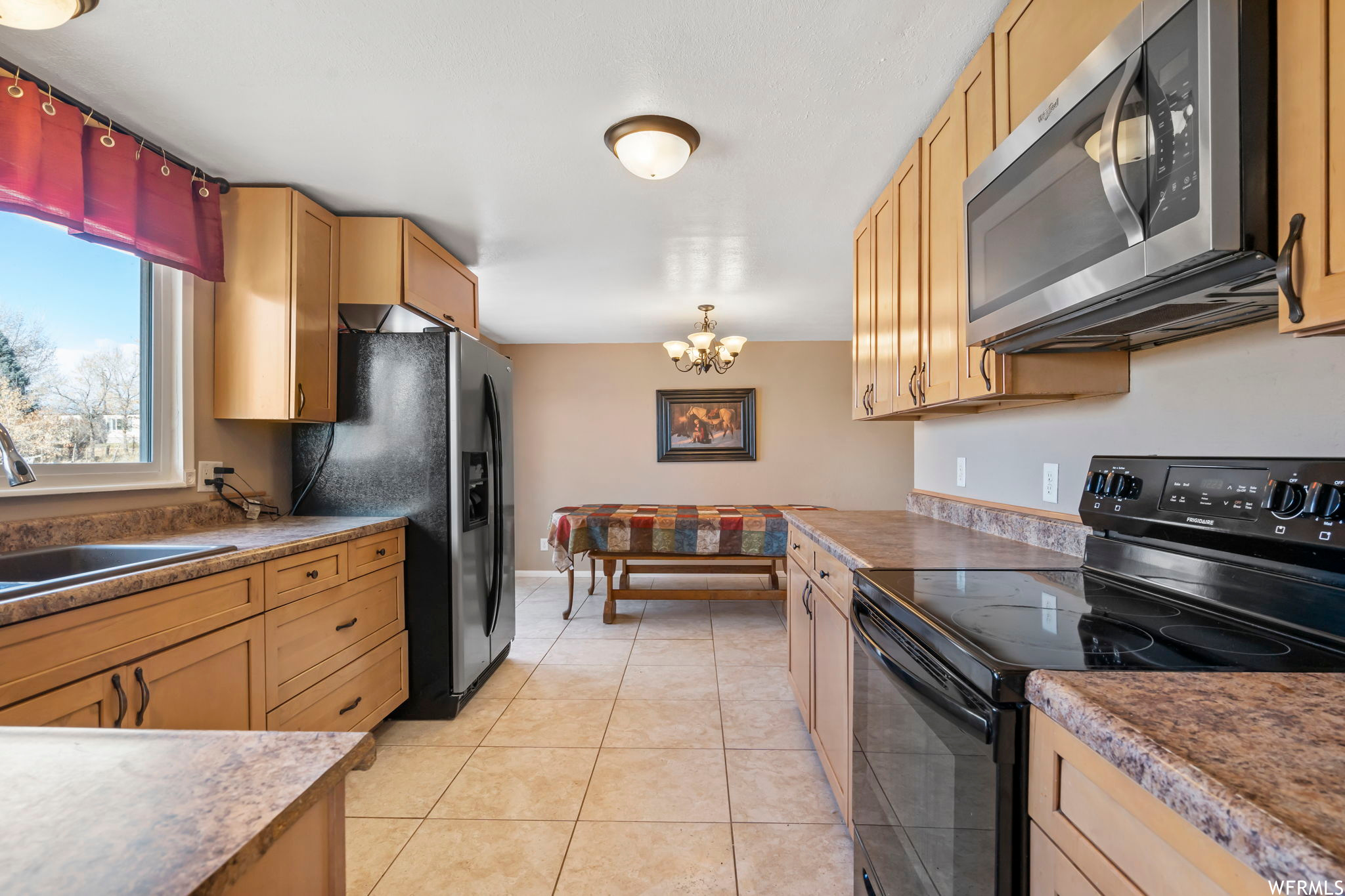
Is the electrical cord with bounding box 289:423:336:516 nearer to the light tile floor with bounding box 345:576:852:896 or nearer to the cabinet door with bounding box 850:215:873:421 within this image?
the light tile floor with bounding box 345:576:852:896

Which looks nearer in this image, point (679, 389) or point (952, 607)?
point (952, 607)

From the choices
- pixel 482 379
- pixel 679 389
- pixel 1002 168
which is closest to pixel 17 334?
pixel 482 379

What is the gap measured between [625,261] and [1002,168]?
2.36 meters

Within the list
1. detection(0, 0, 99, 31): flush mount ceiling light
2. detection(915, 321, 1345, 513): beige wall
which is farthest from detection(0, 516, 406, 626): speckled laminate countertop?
detection(915, 321, 1345, 513): beige wall

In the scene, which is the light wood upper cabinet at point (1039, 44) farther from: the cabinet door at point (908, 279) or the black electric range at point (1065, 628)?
the black electric range at point (1065, 628)

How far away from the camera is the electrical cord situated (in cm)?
272

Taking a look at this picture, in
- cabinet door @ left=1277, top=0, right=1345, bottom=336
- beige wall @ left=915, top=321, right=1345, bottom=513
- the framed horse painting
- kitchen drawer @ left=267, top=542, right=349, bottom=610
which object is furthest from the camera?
the framed horse painting

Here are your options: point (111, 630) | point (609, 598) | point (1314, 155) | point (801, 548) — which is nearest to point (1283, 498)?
point (1314, 155)

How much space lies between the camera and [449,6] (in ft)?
4.88

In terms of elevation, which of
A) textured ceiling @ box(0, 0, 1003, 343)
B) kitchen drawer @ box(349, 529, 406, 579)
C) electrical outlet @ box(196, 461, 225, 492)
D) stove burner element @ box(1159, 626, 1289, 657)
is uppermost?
textured ceiling @ box(0, 0, 1003, 343)

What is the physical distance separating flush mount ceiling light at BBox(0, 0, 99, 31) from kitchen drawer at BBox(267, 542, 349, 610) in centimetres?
140

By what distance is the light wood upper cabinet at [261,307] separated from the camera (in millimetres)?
2385

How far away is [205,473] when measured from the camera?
2.36 metres

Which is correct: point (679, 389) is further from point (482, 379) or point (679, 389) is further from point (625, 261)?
point (482, 379)
